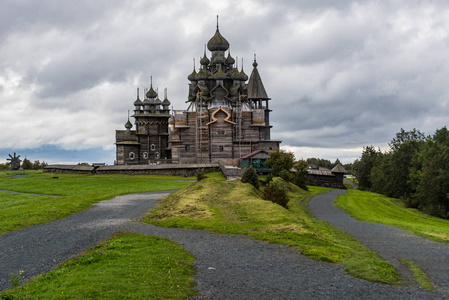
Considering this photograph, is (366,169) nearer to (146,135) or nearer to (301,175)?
(301,175)

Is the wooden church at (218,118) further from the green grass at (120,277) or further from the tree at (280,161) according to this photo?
the green grass at (120,277)

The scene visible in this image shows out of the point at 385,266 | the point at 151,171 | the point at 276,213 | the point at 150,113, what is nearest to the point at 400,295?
the point at 385,266

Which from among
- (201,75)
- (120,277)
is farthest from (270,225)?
(201,75)

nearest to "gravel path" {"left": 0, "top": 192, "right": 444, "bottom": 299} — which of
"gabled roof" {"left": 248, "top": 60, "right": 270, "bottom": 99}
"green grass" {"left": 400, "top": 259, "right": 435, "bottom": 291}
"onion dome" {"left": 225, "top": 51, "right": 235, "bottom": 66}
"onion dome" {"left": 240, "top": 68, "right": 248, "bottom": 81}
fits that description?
"green grass" {"left": 400, "top": 259, "right": 435, "bottom": 291}

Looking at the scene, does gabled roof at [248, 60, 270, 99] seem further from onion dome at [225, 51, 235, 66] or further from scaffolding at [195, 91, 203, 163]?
scaffolding at [195, 91, 203, 163]

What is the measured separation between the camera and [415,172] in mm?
55062

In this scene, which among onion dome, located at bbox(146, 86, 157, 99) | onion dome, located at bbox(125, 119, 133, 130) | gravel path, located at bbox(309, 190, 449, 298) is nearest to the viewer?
gravel path, located at bbox(309, 190, 449, 298)

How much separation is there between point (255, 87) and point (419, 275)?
77.0 meters

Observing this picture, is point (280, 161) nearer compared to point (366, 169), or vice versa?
point (280, 161)

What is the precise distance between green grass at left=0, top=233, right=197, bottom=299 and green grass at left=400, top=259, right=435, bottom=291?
6.47m

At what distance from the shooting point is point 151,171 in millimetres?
68438

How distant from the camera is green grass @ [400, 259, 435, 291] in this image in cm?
1141

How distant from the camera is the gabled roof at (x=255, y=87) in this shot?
86731 millimetres

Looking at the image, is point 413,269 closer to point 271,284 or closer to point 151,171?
point 271,284
